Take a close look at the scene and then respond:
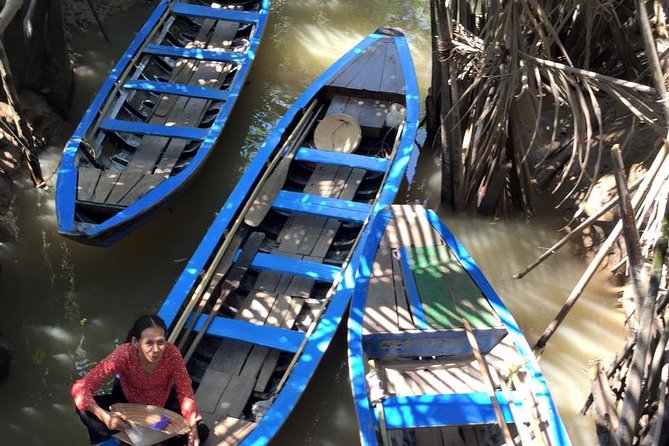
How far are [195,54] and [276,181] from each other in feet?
6.81

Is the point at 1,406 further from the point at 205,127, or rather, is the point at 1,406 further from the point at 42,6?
the point at 42,6

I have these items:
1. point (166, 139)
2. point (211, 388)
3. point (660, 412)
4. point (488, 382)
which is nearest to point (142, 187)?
point (166, 139)

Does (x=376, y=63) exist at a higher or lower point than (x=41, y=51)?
higher

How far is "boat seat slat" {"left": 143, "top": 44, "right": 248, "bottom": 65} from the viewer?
273 inches

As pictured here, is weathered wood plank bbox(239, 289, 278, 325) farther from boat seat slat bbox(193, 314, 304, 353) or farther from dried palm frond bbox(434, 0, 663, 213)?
dried palm frond bbox(434, 0, 663, 213)

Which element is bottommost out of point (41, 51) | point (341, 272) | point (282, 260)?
point (282, 260)

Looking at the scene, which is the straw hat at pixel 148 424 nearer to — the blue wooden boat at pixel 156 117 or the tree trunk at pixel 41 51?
the blue wooden boat at pixel 156 117

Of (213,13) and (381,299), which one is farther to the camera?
(213,13)

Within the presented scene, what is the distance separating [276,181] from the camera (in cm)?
558

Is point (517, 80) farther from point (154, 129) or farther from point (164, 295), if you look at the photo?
point (154, 129)

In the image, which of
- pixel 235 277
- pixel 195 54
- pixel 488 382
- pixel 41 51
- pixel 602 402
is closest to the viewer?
pixel 488 382

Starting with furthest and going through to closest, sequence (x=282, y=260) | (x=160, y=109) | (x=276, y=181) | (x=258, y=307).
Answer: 1. (x=160, y=109)
2. (x=276, y=181)
3. (x=282, y=260)
4. (x=258, y=307)

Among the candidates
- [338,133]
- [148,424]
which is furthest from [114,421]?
[338,133]

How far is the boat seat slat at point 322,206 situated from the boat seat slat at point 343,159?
0.40m
